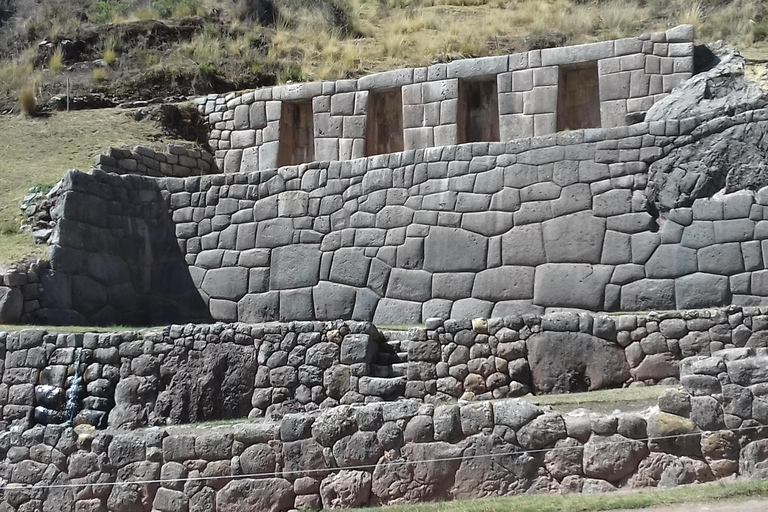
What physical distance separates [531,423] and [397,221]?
5.75m

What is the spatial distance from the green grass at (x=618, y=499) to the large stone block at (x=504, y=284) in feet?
15.8

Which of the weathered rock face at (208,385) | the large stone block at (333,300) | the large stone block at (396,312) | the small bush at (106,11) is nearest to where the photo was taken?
the weathered rock face at (208,385)

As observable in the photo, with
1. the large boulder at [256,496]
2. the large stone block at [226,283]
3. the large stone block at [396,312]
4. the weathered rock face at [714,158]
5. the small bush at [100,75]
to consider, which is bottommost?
the large boulder at [256,496]

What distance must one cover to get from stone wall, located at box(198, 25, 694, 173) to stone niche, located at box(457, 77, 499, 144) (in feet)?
0.24

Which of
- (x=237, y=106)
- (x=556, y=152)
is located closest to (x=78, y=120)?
(x=237, y=106)

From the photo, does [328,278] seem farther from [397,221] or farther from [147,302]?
[147,302]

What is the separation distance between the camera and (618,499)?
20.6 feet

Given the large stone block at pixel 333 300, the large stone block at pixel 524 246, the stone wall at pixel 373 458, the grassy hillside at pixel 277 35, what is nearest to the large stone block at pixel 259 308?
the large stone block at pixel 333 300

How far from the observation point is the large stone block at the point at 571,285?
10.9m

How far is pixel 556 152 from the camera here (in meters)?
11.7

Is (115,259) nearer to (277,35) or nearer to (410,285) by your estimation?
(410,285)

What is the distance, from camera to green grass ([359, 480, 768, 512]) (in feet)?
20.0

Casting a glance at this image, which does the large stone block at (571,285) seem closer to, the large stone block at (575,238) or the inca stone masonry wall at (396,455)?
the large stone block at (575,238)

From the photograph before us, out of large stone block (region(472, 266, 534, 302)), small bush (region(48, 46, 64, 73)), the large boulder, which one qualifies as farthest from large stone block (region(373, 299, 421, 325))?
small bush (region(48, 46, 64, 73))
